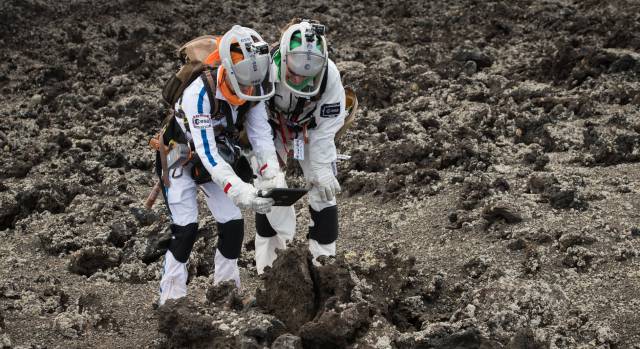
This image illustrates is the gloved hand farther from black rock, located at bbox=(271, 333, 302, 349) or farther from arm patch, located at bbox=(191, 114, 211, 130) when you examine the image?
black rock, located at bbox=(271, 333, 302, 349)

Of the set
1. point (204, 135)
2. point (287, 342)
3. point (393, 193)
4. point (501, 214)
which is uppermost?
point (204, 135)

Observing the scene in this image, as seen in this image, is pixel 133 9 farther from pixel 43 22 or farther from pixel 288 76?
pixel 288 76

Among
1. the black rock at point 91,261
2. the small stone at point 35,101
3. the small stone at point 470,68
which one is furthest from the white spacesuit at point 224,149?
the small stone at point 35,101

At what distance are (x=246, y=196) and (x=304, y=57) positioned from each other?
3.32 ft

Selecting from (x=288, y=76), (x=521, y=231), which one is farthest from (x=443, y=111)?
(x=288, y=76)

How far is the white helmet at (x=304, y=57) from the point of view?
18.4 feet

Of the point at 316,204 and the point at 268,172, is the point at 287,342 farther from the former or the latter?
the point at 316,204

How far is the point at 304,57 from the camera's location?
5.60 metres

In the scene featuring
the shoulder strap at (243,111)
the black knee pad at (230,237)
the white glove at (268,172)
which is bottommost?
the black knee pad at (230,237)

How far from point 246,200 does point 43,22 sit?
10.7 m

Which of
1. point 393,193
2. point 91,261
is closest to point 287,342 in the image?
point 91,261

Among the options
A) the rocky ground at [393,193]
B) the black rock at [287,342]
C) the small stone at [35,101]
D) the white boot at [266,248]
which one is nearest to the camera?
the black rock at [287,342]

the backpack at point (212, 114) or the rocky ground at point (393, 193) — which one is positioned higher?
the backpack at point (212, 114)

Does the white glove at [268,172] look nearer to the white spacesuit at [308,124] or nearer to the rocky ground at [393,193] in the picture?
the white spacesuit at [308,124]
